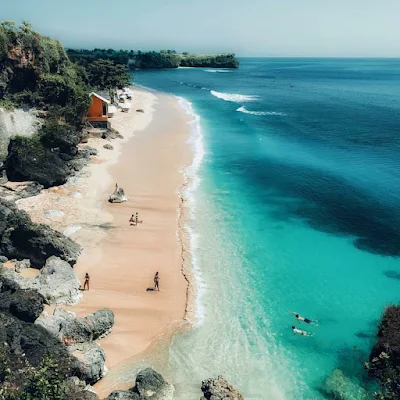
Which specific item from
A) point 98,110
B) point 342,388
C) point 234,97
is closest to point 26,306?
point 342,388

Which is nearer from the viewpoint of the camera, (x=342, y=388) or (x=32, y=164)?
(x=342, y=388)

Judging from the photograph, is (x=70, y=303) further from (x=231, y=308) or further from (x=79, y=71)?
(x=79, y=71)

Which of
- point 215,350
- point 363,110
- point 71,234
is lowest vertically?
point 215,350

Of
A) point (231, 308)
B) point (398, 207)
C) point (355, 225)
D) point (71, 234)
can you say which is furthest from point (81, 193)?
point (398, 207)

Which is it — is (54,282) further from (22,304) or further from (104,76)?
(104,76)

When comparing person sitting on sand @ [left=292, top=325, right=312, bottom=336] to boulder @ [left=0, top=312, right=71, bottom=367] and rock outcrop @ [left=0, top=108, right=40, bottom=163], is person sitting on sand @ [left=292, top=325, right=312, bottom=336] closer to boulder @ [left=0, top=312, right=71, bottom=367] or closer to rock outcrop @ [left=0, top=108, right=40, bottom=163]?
boulder @ [left=0, top=312, right=71, bottom=367]
